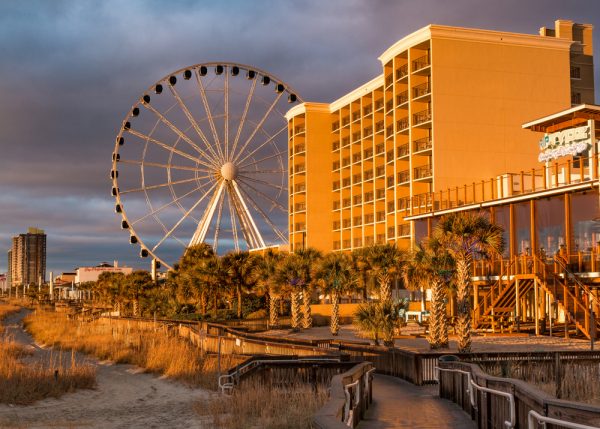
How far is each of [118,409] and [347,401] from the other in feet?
36.3

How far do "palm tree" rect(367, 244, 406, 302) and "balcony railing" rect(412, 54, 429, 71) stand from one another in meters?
26.7

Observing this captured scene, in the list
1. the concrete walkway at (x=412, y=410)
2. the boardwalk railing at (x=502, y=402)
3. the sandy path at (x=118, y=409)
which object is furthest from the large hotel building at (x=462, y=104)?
the boardwalk railing at (x=502, y=402)

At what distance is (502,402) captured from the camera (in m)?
12.1

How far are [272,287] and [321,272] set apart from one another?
4.26 meters

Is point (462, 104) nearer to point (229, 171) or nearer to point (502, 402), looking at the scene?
point (229, 171)

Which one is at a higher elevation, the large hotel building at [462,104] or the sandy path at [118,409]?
the large hotel building at [462,104]

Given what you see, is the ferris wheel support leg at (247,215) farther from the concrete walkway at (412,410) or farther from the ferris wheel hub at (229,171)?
the concrete walkway at (412,410)

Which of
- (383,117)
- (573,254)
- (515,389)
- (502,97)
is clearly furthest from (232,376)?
(383,117)

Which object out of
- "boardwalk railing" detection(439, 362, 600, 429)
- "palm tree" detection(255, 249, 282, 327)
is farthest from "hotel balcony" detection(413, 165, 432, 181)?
"boardwalk railing" detection(439, 362, 600, 429)

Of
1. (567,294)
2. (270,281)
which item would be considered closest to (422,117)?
(270,281)

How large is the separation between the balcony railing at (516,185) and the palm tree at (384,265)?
932cm

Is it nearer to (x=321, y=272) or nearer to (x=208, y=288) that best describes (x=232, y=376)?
(x=321, y=272)

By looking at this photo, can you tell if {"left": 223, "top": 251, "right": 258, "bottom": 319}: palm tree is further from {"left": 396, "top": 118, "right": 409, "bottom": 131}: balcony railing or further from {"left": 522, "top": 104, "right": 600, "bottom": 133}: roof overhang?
{"left": 522, "top": 104, "right": 600, "bottom": 133}: roof overhang

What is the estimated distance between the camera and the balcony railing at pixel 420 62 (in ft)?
208
